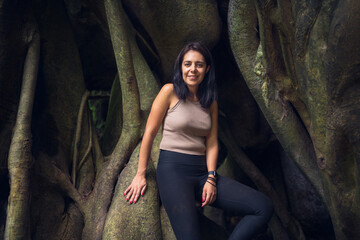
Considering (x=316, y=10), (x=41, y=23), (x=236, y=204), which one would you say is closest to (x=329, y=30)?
(x=316, y=10)

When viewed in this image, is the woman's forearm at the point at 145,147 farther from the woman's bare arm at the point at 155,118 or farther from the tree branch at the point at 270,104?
the tree branch at the point at 270,104

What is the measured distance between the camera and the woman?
189 cm

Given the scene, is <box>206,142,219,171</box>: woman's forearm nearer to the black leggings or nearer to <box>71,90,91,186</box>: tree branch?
the black leggings

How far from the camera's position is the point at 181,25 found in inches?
104

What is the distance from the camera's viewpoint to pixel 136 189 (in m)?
2.15

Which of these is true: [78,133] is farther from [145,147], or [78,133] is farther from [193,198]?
[193,198]

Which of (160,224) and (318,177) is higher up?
(318,177)

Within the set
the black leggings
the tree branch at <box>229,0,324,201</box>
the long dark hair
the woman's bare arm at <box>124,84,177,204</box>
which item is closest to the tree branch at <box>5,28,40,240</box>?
the woman's bare arm at <box>124,84,177,204</box>

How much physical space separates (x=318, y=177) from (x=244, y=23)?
1.12 m

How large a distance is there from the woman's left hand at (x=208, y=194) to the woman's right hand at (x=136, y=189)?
395 mm

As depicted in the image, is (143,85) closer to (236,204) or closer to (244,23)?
(244,23)

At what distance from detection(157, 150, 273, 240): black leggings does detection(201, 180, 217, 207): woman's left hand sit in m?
0.03

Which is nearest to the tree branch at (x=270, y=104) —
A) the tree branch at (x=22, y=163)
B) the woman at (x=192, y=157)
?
the woman at (x=192, y=157)

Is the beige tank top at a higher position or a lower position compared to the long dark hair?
lower
